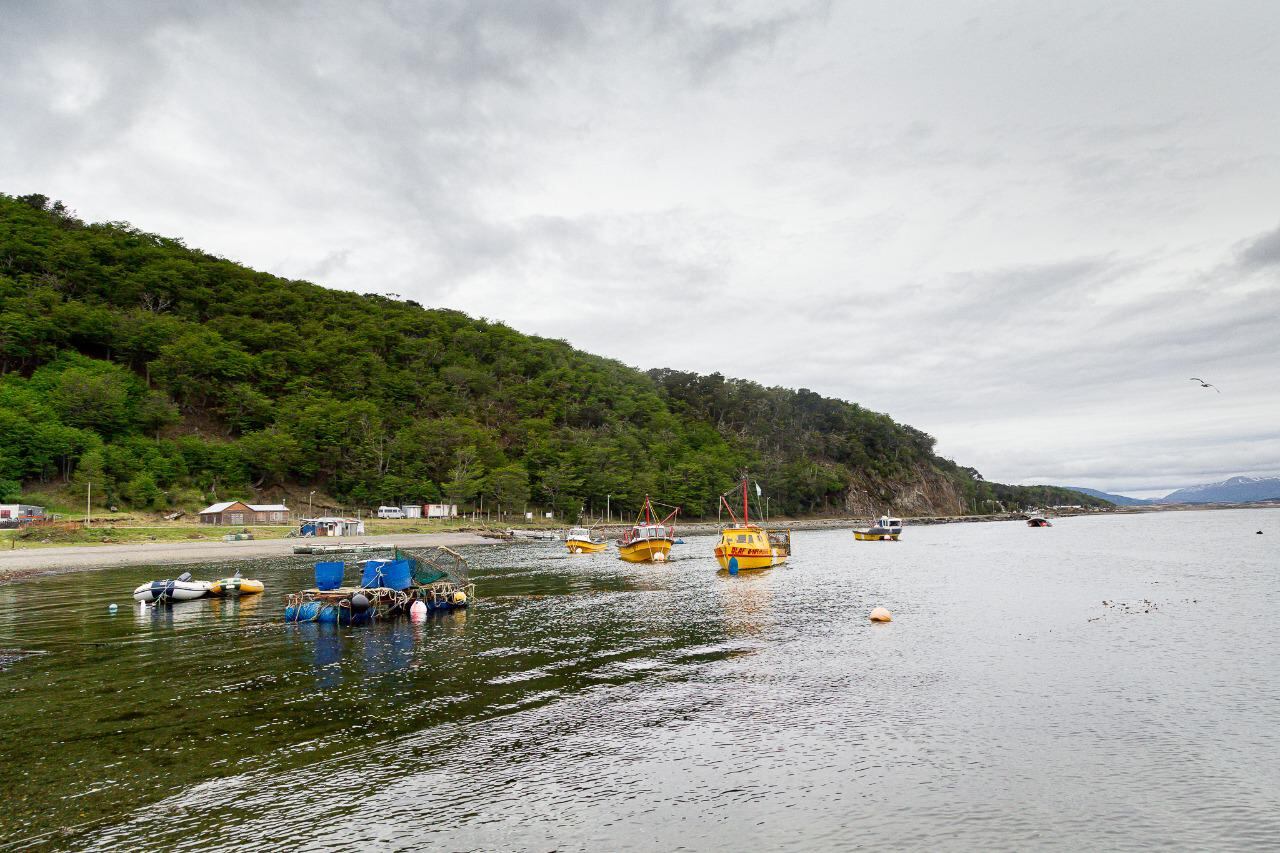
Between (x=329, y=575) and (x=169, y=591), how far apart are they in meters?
11.8

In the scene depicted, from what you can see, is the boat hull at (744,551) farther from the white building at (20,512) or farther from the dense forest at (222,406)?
the white building at (20,512)

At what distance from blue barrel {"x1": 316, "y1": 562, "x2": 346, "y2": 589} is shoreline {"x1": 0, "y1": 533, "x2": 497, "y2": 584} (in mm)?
31445

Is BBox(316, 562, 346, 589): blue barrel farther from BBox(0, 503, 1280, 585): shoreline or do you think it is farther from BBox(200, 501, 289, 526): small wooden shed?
BBox(200, 501, 289, 526): small wooden shed

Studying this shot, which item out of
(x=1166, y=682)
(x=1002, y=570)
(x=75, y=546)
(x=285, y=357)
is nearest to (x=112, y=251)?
(x=285, y=357)

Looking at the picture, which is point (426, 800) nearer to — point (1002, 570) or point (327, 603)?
point (327, 603)

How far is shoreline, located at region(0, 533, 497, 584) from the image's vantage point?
5928 cm

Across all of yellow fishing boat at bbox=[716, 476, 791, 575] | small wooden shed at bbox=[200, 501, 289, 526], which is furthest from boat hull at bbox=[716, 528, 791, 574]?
small wooden shed at bbox=[200, 501, 289, 526]

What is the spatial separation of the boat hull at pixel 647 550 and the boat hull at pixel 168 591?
44.1 meters

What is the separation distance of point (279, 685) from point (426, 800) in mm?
12005

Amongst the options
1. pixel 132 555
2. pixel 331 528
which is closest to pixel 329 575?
pixel 132 555

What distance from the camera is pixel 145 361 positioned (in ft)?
500

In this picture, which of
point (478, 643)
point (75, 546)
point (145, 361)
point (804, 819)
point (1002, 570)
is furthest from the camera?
point (145, 361)

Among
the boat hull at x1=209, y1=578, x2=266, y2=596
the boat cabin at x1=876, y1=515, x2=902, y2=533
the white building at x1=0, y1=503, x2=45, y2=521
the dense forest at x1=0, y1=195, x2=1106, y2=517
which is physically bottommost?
the boat cabin at x1=876, y1=515, x2=902, y2=533

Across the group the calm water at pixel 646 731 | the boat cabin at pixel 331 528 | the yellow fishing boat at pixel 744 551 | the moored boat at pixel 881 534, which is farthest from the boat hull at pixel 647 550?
the moored boat at pixel 881 534
